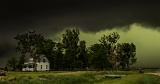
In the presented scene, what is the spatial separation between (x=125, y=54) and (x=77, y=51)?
24.0m

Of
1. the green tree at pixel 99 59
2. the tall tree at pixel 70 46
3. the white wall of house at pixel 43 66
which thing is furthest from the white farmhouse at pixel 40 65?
the green tree at pixel 99 59

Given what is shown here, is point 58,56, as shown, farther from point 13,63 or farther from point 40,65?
point 13,63

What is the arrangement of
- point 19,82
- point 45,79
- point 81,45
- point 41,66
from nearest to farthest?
1. point 19,82
2. point 45,79
3. point 81,45
4. point 41,66

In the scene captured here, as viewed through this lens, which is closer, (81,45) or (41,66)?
(81,45)

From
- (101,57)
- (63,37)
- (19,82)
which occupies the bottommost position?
(19,82)

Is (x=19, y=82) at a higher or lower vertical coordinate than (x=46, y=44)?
lower

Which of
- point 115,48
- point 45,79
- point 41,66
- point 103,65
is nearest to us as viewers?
point 45,79

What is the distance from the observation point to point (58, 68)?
159m

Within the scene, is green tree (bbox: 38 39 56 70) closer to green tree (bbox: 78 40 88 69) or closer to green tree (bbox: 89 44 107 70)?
green tree (bbox: 78 40 88 69)

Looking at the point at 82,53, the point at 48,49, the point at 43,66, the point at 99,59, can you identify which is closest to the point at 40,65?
the point at 43,66

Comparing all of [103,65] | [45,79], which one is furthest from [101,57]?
[45,79]

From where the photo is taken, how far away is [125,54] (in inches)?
5974

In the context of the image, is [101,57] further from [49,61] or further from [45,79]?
[45,79]

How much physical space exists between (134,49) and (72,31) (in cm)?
3373
